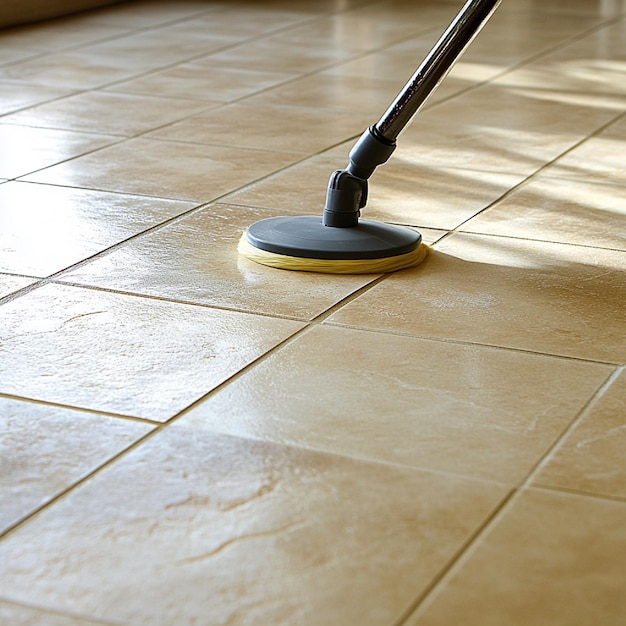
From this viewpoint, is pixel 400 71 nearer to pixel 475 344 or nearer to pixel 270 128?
pixel 270 128

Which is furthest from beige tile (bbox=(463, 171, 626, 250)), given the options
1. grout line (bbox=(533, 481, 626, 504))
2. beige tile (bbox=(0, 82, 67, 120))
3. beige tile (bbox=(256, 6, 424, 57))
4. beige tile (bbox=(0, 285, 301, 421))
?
beige tile (bbox=(256, 6, 424, 57))

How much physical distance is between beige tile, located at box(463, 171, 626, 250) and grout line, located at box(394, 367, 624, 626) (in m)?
0.67

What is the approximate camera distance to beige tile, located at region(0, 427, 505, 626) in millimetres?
1008

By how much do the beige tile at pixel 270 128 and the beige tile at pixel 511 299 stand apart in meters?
0.82

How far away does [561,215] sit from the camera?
2182 millimetres

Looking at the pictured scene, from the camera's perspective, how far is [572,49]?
4059 mm

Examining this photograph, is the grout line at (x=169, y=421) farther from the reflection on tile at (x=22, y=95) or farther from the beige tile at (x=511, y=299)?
the reflection on tile at (x=22, y=95)

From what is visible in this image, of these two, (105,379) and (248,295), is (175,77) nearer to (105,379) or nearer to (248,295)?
(248,295)

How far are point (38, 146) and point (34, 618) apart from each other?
185 centimetres

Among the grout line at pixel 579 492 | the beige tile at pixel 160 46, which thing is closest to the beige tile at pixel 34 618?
the grout line at pixel 579 492

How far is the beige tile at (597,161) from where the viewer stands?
2467 mm

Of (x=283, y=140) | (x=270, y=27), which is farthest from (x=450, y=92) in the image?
(x=270, y=27)

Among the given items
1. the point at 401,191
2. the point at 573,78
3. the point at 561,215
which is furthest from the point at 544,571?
the point at 573,78

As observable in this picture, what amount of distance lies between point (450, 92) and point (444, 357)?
1944 mm
